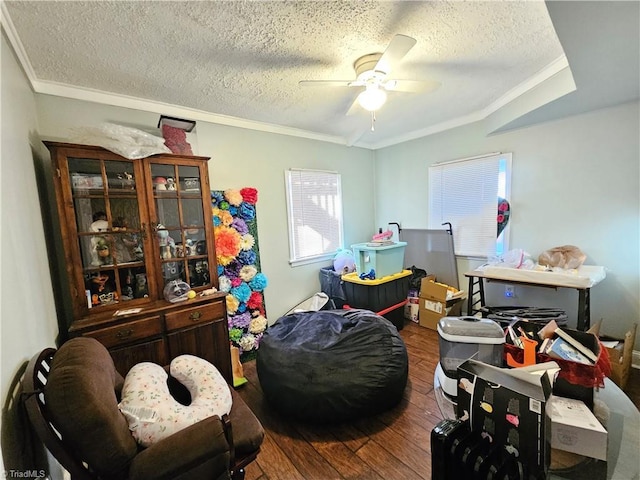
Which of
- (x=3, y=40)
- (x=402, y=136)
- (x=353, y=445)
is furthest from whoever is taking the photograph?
(x=402, y=136)

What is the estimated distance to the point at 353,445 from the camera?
162cm

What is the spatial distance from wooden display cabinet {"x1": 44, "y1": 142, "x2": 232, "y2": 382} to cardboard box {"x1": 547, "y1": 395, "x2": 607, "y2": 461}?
82.2 inches

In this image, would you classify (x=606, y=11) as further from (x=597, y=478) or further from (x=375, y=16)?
(x=597, y=478)

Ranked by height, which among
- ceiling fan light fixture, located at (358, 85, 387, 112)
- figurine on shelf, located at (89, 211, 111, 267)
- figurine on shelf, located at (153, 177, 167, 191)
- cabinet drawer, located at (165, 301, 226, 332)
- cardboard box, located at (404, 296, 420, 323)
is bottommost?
cardboard box, located at (404, 296, 420, 323)

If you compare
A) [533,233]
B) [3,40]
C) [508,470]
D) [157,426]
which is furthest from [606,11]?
[3,40]

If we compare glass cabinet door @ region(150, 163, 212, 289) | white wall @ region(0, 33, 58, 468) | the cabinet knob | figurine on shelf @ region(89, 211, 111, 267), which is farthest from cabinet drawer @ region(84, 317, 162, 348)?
figurine on shelf @ region(89, 211, 111, 267)

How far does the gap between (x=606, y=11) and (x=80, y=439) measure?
2589mm

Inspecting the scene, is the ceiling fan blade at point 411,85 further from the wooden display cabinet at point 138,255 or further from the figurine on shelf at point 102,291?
the figurine on shelf at point 102,291

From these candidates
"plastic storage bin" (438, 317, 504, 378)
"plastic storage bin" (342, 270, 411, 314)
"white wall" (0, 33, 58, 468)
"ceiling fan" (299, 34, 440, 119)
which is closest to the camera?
"white wall" (0, 33, 58, 468)

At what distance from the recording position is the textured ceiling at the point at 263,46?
133 centimetres

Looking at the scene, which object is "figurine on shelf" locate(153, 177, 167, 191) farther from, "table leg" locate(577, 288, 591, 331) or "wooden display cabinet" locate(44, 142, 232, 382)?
"table leg" locate(577, 288, 591, 331)

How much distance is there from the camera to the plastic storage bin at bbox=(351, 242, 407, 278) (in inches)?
118

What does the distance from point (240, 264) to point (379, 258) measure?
1.54m

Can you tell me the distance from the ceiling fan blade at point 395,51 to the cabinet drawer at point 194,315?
210 centimetres
